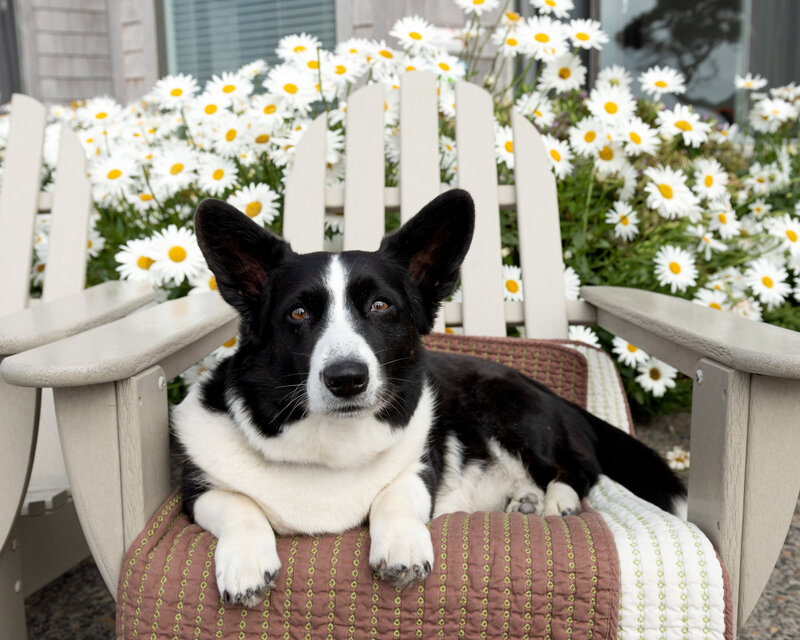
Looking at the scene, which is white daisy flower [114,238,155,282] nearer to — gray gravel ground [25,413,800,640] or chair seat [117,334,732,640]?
gray gravel ground [25,413,800,640]

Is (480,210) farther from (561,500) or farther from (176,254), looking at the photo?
(561,500)

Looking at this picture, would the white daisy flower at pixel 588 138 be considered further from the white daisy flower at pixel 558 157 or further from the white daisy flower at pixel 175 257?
the white daisy flower at pixel 175 257

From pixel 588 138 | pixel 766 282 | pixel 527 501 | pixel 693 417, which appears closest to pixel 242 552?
pixel 527 501

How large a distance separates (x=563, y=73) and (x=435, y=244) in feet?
4.97

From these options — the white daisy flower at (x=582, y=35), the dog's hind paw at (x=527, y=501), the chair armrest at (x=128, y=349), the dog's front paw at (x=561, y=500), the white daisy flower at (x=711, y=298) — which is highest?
the white daisy flower at (x=582, y=35)

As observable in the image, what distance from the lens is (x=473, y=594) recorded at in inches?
49.9

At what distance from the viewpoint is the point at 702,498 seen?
4.58 ft

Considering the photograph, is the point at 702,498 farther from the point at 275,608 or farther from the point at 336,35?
the point at 336,35

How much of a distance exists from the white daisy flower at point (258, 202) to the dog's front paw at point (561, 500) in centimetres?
123

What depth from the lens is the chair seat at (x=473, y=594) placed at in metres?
1.26

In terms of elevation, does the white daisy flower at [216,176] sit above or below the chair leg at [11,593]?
above

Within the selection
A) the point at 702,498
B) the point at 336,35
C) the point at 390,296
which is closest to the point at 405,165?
the point at 390,296

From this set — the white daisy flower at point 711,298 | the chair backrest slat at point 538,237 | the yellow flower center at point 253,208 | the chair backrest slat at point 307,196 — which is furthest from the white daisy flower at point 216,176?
the white daisy flower at point 711,298

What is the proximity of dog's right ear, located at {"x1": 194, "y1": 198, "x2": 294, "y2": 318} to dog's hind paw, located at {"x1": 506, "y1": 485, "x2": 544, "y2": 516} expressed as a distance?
0.76 metres
